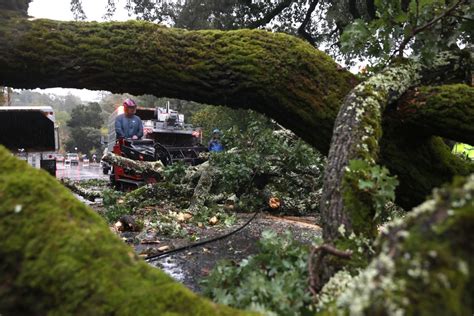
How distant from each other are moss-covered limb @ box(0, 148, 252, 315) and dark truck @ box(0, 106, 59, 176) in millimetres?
11395

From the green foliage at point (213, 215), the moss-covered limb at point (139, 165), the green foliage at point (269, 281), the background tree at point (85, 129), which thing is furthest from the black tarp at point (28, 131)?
the background tree at point (85, 129)

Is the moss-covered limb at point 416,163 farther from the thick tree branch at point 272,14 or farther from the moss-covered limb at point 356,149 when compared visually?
the thick tree branch at point 272,14

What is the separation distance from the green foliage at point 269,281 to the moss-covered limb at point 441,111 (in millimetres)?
1484

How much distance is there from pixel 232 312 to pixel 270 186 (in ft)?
19.0

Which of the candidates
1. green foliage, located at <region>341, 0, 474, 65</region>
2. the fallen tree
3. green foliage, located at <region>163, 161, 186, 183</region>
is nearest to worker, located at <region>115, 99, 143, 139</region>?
green foliage, located at <region>163, 161, 186, 183</region>

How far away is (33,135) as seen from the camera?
40.5 ft

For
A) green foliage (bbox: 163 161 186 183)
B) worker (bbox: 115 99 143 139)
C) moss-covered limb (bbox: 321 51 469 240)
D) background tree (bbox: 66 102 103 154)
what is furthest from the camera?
background tree (bbox: 66 102 103 154)

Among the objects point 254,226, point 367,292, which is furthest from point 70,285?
point 254,226

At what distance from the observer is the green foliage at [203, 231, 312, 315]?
1773 mm

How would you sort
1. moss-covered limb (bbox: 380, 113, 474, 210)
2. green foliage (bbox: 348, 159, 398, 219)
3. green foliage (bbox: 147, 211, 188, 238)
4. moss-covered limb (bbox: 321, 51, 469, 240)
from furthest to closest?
green foliage (bbox: 147, 211, 188, 238), moss-covered limb (bbox: 380, 113, 474, 210), moss-covered limb (bbox: 321, 51, 469, 240), green foliage (bbox: 348, 159, 398, 219)

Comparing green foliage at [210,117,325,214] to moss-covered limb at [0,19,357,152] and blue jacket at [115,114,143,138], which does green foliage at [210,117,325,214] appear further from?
blue jacket at [115,114,143,138]

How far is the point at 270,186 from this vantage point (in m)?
7.20

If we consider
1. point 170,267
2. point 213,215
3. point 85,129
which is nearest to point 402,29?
point 170,267

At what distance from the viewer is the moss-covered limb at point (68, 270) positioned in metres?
1.35
